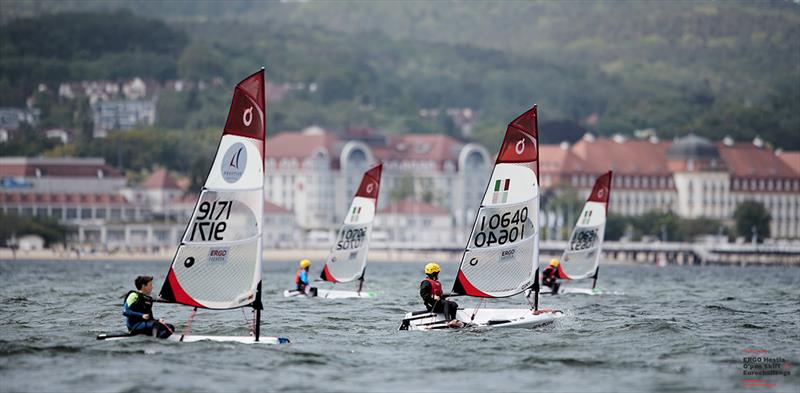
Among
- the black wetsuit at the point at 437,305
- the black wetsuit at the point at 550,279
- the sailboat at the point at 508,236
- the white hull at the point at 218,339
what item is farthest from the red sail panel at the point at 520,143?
the black wetsuit at the point at 550,279

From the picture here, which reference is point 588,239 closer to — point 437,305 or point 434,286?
point 437,305

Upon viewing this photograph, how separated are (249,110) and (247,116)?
15cm

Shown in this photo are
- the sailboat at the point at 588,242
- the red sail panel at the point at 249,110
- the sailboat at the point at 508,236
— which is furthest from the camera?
the sailboat at the point at 588,242

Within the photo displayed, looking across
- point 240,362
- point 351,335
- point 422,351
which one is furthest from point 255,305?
point 351,335

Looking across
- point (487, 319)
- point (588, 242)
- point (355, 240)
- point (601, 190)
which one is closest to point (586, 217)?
point (588, 242)

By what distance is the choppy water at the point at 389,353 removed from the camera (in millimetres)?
35656

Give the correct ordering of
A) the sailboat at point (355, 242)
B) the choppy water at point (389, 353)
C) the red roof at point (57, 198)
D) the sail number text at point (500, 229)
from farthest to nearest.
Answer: the red roof at point (57, 198) → the sailboat at point (355, 242) → the sail number text at point (500, 229) → the choppy water at point (389, 353)

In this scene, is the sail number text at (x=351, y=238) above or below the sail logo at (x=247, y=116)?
below

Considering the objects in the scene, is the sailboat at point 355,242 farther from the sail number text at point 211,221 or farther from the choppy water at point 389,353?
the sail number text at point 211,221

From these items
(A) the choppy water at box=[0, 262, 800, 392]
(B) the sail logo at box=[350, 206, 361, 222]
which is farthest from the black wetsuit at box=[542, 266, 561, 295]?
(B) the sail logo at box=[350, 206, 361, 222]

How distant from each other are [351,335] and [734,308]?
20081 mm

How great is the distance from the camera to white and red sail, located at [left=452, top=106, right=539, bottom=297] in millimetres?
45062

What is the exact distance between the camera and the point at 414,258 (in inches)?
7200

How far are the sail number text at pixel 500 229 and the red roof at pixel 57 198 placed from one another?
154 metres
